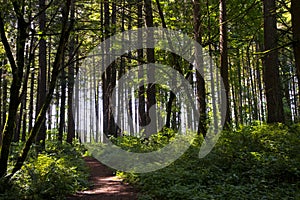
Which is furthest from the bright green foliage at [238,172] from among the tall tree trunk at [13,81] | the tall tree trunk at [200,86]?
the tall tree trunk at [13,81]

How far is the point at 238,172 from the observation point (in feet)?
26.5

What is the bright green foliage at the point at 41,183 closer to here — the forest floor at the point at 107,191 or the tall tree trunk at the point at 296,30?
the forest floor at the point at 107,191

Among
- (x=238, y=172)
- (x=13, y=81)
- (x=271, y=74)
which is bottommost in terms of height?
(x=238, y=172)

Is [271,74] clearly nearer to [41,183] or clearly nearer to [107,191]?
[107,191]

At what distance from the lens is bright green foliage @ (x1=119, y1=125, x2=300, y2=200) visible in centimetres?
666

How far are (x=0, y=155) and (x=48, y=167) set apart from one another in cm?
127

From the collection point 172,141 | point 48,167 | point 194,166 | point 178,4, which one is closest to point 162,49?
point 178,4

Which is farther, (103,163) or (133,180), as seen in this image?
(103,163)

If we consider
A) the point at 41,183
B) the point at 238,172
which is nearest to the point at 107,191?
the point at 41,183

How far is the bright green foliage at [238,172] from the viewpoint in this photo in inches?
262

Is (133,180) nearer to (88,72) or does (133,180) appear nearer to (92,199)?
(92,199)

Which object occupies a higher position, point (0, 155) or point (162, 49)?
point (162, 49)

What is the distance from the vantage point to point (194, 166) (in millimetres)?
8953

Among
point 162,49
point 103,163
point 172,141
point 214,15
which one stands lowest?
point 103,163
